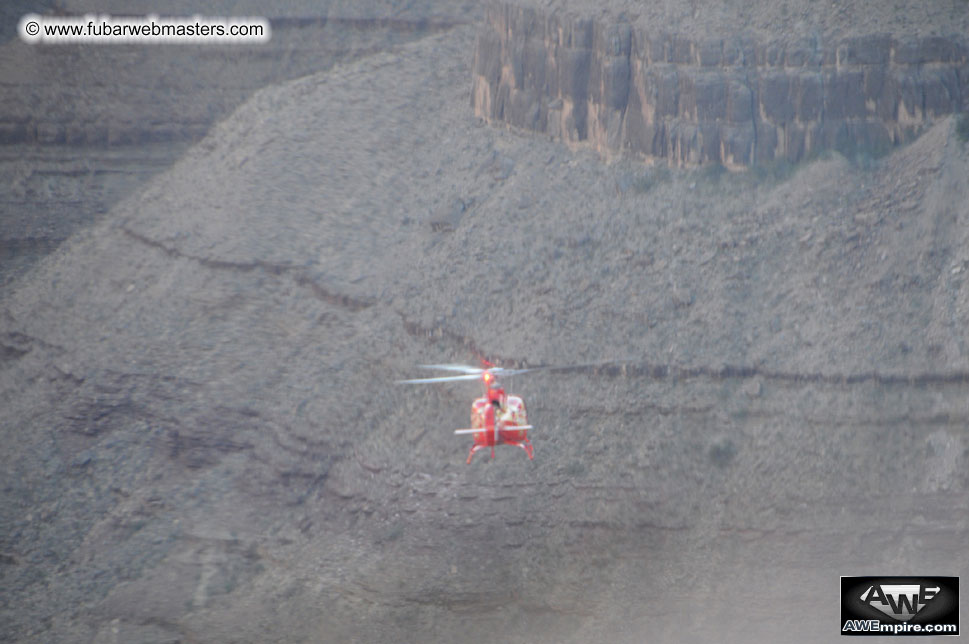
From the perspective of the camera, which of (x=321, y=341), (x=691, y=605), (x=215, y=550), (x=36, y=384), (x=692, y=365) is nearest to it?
(x=691, y=605)

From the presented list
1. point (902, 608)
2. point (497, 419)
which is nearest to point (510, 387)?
point (497, 419)

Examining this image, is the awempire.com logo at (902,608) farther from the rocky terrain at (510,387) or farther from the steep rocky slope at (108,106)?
the steep rocky slope at (108,106)

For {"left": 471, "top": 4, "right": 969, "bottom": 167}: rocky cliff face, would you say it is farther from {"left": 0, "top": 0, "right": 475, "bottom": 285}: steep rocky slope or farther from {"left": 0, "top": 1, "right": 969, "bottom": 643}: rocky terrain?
{"left": 0, "top": 0, "right": 475, "bottom": 285}: steep rocky slope

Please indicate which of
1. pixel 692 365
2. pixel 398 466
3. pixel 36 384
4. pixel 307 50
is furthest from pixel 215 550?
pixel 307 50

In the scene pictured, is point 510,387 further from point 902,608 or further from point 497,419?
point 902,608

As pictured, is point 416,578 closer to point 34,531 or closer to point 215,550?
point 215,550

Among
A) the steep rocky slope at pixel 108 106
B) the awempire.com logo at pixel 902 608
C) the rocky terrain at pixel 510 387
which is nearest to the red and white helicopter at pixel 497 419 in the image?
the rocky terrain at pixel 510 387
